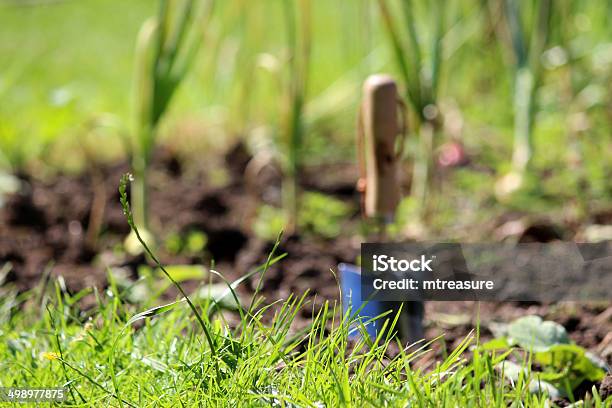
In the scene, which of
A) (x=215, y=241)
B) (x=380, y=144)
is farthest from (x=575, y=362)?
(x=215, y=241)

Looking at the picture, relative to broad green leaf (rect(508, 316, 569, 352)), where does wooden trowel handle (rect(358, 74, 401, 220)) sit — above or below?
above

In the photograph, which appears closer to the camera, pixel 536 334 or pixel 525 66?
pixel 536 334

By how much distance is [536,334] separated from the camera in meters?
1.57

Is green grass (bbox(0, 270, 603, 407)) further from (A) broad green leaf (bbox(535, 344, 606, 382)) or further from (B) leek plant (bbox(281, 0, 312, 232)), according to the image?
(B) leek plant (bbox(281, 0, 312, 232))

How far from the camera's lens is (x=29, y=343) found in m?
1.61

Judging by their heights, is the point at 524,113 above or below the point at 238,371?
above

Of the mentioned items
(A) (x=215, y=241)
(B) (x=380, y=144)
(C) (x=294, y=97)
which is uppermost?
(C) (x=294, y=97)

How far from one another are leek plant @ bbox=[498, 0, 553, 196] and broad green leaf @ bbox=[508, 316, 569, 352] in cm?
115

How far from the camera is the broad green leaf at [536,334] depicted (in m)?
1.56

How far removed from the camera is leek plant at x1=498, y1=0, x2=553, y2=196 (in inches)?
102

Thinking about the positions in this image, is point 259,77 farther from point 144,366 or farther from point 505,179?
point 144,366

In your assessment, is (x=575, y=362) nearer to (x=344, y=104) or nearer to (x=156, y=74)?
(x=156, y=74)

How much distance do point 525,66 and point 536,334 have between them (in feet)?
4.24

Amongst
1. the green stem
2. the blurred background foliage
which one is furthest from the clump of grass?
the green stem
